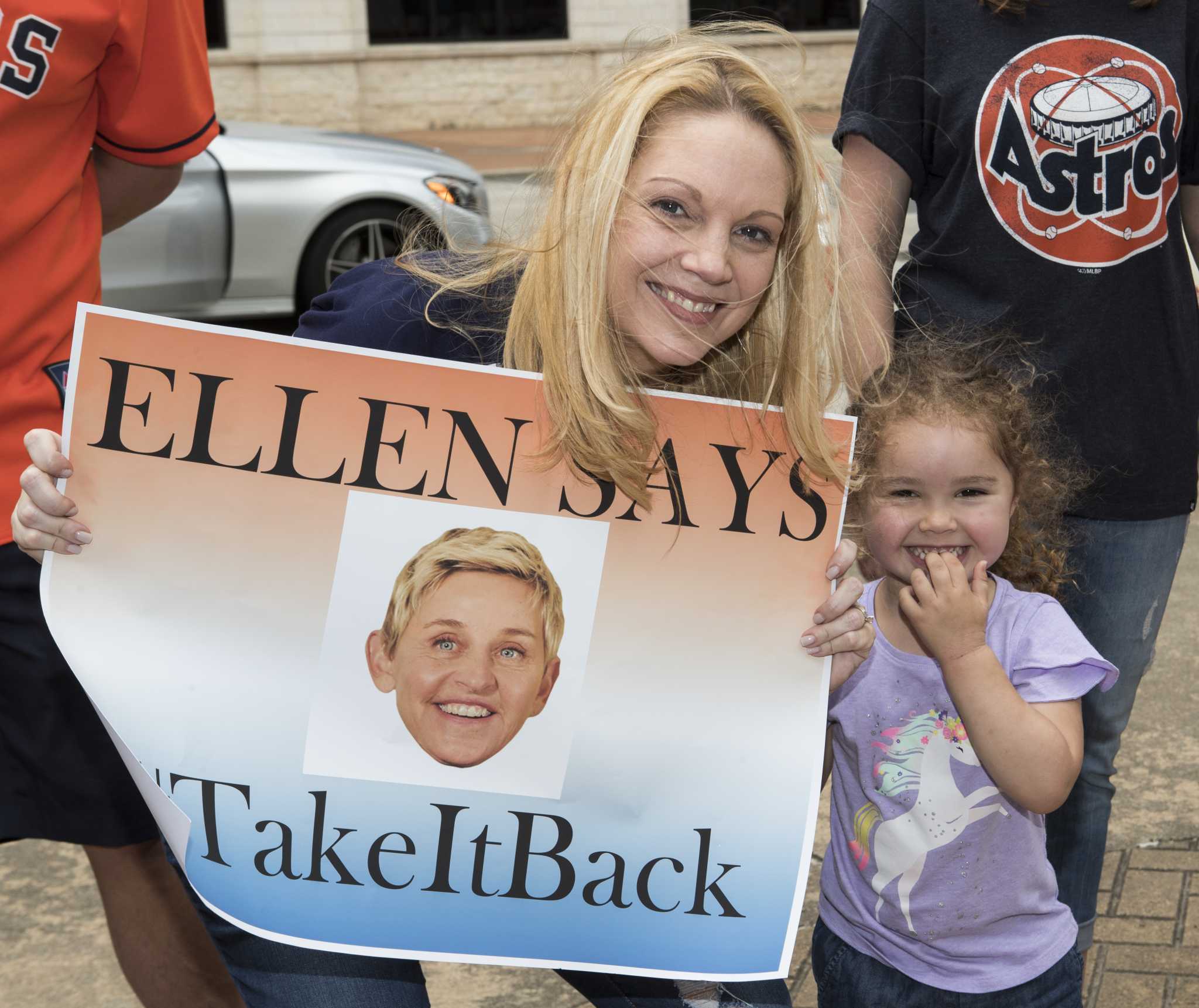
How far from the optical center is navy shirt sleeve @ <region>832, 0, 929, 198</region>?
92.0 inches

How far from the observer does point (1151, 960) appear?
3.12 m

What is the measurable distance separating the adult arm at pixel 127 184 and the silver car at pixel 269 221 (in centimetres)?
476

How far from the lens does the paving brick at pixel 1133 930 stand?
3195 mm

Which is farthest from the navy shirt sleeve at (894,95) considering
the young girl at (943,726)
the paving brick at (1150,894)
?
the paving brick at (1150,894)

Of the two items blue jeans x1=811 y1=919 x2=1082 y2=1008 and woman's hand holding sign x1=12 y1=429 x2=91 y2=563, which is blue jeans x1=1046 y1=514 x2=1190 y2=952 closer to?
blue jeans x1=811 y1=919 x2=1082 y2=1008

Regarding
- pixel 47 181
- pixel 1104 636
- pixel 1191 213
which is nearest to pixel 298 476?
pixel 47 181

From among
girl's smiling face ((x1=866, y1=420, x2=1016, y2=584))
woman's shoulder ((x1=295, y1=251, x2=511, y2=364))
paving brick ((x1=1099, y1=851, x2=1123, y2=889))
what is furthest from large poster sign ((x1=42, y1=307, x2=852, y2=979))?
paving brick ((x1=1099, y1=851, x2=1123, y2=889))

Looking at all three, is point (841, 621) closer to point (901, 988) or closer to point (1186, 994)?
point (901, 988)

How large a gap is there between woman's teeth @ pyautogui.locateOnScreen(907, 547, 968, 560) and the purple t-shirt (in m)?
0.10

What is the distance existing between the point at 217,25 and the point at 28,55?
22.0 meters

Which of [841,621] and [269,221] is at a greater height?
[269,221]

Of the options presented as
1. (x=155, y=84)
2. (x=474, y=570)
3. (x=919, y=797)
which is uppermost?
(x=155, y=84)

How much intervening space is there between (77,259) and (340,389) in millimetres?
754

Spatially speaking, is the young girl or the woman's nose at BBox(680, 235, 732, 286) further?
the young girl
